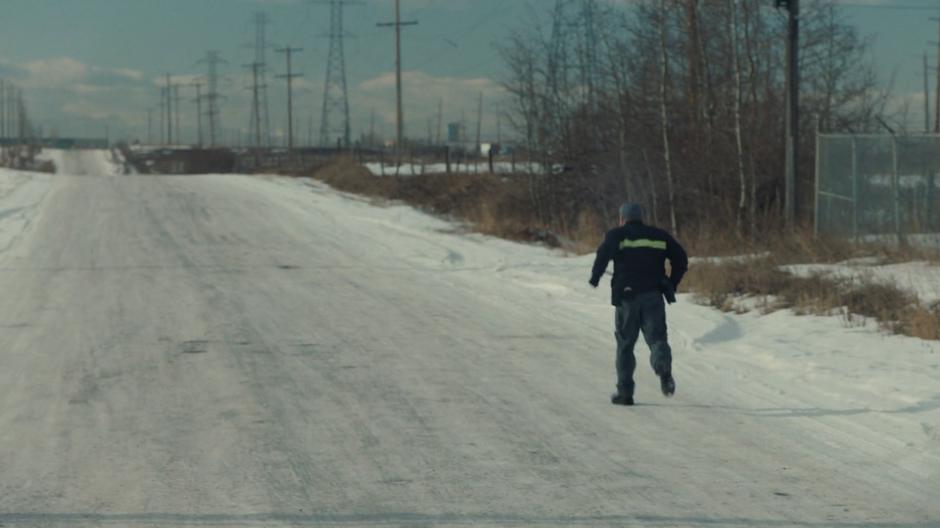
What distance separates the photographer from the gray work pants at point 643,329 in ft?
34.5

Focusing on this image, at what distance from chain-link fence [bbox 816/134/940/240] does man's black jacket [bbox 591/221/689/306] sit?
12.9 m

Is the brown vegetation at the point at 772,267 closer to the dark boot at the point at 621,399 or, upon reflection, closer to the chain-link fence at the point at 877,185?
the chain-link fence at the point at 877,185

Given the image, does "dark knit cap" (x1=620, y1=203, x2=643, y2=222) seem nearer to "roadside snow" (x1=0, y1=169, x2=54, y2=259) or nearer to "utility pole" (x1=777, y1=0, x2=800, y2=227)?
"utility pole" (x1=777, y1=0, x2=800, y2=227)

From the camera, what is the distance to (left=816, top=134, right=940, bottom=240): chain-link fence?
2308 centimetres

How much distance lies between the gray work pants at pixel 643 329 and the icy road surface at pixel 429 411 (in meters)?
0.31

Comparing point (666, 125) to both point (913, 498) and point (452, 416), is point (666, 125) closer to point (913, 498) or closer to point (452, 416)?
point (452, 416)

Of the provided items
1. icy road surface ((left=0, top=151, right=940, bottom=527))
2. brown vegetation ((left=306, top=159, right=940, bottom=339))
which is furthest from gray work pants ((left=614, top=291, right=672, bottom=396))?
brown vegetation ((left=306, top=159, right=940, bottom=339))

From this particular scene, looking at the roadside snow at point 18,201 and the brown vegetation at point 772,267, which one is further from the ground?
the roadside snow at point 18,201

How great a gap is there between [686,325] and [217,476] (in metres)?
8.47

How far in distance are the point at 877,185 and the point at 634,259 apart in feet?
50.0

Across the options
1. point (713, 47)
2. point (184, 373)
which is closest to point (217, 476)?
point (184, 373)

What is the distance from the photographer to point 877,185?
954 inches

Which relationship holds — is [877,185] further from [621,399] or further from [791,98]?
[621,399]

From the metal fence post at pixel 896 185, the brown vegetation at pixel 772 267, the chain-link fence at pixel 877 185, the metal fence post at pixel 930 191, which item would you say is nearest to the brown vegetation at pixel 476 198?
the brown vegetation at pixel 772 267
